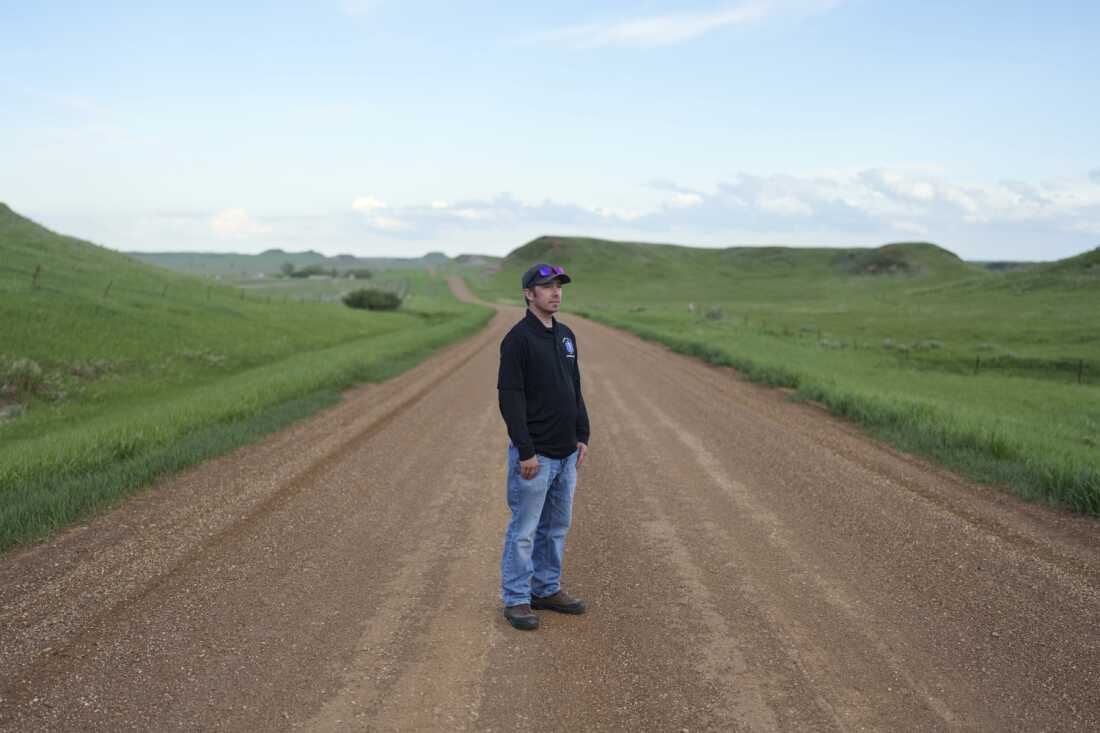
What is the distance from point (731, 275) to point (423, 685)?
153957 millimetres

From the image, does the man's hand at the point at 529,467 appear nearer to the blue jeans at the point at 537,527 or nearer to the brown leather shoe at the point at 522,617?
the blue jeans at the point at 537,527

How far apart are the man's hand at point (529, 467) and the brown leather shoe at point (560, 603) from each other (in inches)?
37.6

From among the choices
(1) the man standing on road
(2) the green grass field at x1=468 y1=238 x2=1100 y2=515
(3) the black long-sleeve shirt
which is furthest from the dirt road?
(2) the green grass field at x1=468 y1=238 x2=1100 y2=515

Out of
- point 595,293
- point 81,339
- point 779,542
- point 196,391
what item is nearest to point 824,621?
point 779,542

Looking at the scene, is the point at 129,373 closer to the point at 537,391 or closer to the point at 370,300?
the point at 537,391

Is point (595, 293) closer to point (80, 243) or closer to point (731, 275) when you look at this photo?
point (731, 275)

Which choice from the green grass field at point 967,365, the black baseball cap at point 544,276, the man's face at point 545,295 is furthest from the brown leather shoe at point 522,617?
the green grass field at point 967,365

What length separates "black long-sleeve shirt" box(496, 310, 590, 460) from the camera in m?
5.12

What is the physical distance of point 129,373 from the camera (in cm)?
1886

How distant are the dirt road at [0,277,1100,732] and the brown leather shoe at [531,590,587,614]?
0.26ft

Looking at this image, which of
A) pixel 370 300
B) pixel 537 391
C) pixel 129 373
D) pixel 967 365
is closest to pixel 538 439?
pixel 537 391

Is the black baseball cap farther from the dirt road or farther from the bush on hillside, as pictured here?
the bush on hillside

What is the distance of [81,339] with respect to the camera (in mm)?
20656

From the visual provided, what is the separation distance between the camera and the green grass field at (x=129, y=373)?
893 cm
